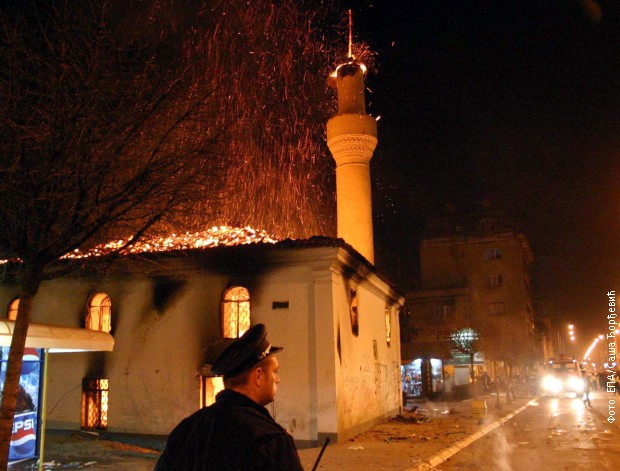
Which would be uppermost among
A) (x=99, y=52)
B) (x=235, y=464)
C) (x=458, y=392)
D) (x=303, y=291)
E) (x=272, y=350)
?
(x=99, y=52)

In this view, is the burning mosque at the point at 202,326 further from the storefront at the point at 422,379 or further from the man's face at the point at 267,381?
Result: the storefront at the point at 422,379

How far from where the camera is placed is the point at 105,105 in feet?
33.6

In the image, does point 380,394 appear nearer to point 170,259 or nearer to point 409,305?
point 170,259

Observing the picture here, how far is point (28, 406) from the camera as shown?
10.3m

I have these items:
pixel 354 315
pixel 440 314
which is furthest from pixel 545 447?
pixel 440 314

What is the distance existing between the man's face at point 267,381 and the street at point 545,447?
1051 cm

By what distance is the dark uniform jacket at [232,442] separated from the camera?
226cm

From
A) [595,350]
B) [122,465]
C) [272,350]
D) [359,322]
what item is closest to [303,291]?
[359,322]

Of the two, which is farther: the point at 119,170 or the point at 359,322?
the point at 359,322

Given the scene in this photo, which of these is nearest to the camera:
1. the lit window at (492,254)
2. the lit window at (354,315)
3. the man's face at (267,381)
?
the man's face at (267,381)

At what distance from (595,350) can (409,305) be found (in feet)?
174

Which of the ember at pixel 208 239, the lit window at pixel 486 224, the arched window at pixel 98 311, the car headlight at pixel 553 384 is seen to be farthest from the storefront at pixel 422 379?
the lit window at pixel 486 224

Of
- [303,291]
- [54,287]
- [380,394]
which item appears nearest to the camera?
[303,291]

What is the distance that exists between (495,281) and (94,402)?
54.0 m
